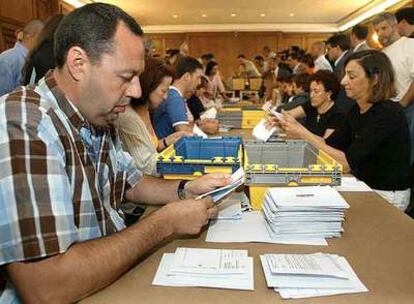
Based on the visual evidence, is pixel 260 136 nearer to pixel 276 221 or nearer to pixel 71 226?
pixel 276 221

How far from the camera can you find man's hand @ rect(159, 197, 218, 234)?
3.67 feet

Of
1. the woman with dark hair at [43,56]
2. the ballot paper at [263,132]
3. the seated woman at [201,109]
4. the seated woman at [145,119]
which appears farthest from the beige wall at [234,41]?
the ballot paper at [263,132]

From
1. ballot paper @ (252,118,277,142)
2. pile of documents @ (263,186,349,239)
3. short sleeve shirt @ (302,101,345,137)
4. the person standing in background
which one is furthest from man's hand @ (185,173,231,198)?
the person standing in background

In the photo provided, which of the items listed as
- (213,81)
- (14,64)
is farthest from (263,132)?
(213,81)

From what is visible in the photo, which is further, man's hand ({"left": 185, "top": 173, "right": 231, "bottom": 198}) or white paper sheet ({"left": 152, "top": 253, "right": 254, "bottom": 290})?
man's hand ({"left": 185, "top": 173, "right": 231, "bottom": 198})

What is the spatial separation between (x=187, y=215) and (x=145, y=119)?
54.3 inches

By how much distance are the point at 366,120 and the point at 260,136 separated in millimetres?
540

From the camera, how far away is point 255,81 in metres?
8.59

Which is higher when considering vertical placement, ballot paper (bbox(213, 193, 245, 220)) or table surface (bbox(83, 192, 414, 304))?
ballot paper (bbox(213, 193, 245, 220))

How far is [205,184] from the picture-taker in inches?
55.1

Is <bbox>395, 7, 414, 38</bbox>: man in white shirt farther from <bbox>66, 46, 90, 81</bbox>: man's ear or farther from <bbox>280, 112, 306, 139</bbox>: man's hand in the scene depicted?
<bbox>66, 46, 90, 81</bbox>: man's ear

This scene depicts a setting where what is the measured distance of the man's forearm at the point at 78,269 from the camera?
824 mm

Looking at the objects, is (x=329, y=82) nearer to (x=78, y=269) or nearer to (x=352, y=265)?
(x=352, y=265)

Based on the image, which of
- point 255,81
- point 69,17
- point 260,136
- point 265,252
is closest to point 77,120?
point 69,17
